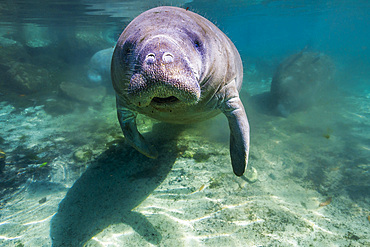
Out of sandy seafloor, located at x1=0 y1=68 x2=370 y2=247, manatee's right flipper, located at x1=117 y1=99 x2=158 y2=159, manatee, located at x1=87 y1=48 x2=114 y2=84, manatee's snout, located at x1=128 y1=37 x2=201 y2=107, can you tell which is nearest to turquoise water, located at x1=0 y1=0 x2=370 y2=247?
sandy seafloor, located at x1=0 y1=68 x2=370 y2=247

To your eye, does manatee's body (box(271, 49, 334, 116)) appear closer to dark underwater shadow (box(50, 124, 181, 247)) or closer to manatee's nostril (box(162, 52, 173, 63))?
dark underwater shadow (box(50, 124, 181, 247))

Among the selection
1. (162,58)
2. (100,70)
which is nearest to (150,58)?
(162,58)

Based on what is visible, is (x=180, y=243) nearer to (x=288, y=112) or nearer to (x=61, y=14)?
(x=288, y=112)

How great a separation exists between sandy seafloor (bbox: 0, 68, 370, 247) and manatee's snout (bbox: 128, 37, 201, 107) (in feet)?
5.30

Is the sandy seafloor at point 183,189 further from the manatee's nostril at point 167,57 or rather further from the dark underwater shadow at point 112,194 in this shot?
the manatee's nostril at point 167,57

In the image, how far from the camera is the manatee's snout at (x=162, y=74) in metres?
1.50

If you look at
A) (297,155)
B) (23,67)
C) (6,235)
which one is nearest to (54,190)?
(6,235)

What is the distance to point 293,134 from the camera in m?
5.30

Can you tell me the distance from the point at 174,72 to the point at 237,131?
1537 millimetres

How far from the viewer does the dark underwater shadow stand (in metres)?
2.46

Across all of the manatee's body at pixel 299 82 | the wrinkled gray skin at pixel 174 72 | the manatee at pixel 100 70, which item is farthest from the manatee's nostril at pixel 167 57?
the manatee at pixel 100 70

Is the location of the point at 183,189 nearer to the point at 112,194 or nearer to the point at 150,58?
the point at 112,194

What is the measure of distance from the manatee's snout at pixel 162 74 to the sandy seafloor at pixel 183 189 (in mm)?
1617

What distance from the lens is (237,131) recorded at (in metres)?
2.75
